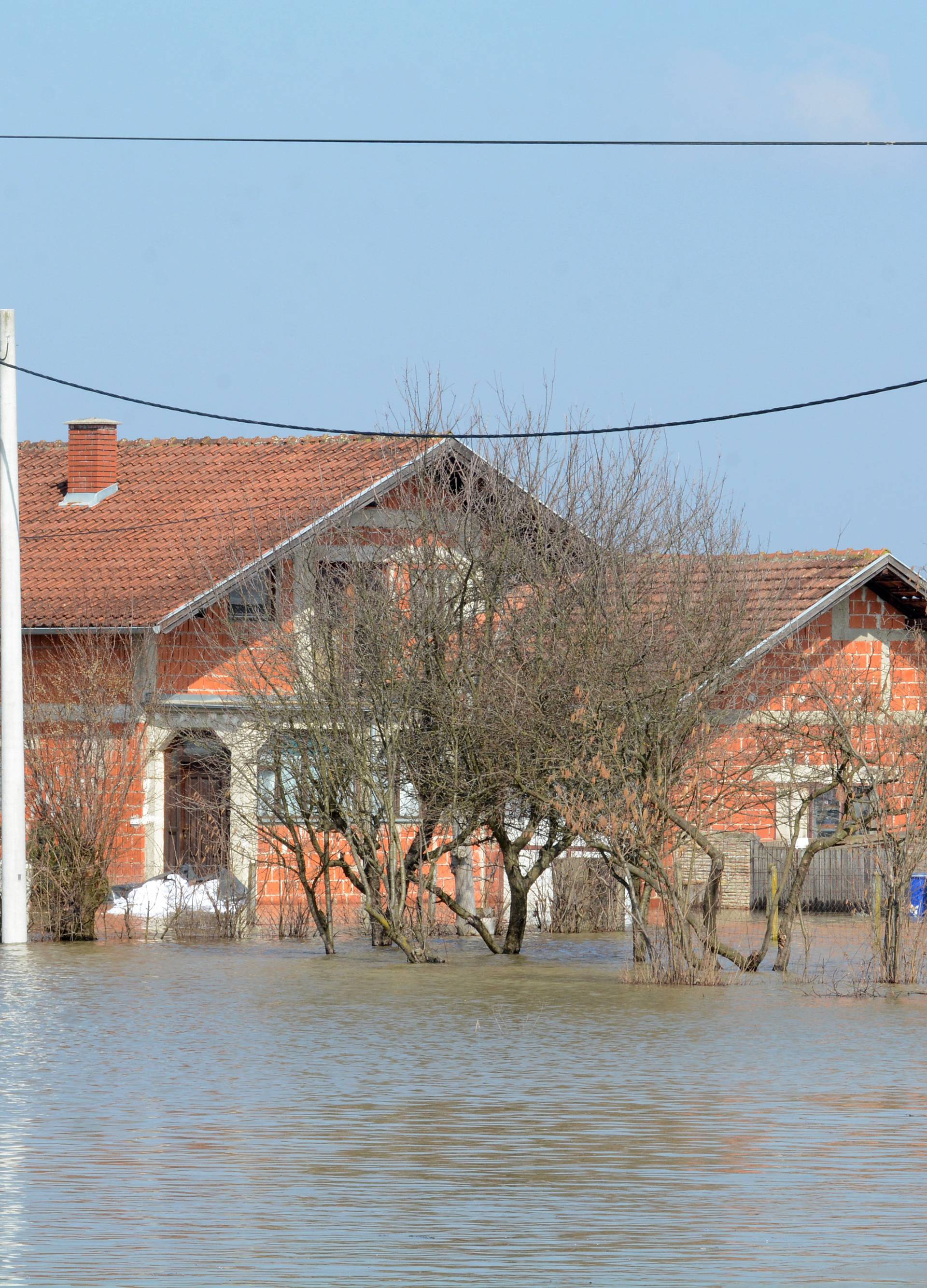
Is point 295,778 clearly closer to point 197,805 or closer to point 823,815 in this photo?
point 197,805

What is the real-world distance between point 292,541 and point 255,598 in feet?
7.47

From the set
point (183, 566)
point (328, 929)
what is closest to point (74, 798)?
point (328, 929)

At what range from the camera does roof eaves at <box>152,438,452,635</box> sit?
85.3 feet

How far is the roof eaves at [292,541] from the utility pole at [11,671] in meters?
3.50

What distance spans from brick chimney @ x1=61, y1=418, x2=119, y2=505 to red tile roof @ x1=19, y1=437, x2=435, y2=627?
299 mm

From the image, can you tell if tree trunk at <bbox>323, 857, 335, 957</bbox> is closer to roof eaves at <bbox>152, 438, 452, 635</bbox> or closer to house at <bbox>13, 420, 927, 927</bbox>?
house at <bbox>13, 420, 927, 927</bbox>

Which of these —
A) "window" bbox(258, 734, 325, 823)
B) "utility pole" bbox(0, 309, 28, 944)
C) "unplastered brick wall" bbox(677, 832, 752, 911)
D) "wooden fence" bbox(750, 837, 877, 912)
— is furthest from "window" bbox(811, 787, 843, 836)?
"utility pole" bbox(0, 309, 28, 944)

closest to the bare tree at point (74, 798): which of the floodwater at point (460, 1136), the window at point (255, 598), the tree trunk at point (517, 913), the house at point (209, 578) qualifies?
the house at point (209, 578)

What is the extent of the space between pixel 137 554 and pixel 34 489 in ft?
15.7

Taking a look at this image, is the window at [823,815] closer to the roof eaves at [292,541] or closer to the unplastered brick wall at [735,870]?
the unplastered brick wall at [735,870]

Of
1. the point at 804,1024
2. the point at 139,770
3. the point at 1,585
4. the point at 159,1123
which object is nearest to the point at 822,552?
the point at 139,770

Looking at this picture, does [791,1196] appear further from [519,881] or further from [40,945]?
[40,945]

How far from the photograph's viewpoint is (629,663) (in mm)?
21703

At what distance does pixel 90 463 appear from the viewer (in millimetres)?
35875
